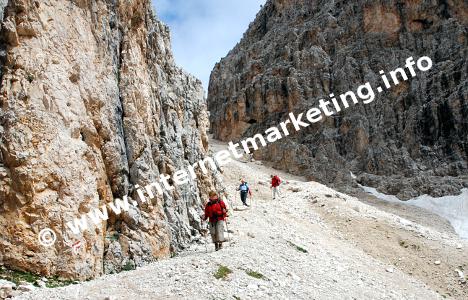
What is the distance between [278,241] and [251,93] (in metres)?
58.7

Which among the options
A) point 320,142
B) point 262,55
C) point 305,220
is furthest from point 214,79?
point 305,220

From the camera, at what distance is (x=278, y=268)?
16844 mm

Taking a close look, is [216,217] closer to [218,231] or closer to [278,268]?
[218,231]

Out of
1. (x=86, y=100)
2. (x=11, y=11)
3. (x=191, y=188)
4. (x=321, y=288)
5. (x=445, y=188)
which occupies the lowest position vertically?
(x=445, y=188)

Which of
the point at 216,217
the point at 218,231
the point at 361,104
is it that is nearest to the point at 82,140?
the point at 216,217

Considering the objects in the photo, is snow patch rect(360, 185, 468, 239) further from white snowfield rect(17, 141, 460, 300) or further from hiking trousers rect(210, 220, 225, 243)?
hiking trousers rect(210, 220, 225, 243)

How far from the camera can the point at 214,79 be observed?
98.2 meters

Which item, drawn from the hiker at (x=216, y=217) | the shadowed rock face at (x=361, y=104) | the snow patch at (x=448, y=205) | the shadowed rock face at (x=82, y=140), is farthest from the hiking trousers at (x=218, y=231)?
the shadowed rock face at (x=361, y=104)

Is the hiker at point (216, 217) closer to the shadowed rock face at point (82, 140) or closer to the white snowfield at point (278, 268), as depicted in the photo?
the white snowfield at point (278, 268)

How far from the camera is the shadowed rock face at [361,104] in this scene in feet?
184

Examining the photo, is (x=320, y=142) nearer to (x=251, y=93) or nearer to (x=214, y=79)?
(x=251, y=93)

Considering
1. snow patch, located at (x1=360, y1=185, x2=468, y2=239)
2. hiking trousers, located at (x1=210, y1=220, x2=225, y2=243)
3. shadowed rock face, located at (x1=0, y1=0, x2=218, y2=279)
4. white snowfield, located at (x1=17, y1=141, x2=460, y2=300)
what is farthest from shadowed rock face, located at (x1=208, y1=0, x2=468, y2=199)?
hiking trousers, located at (x1=210, y1=220, x2=225, y2=243)

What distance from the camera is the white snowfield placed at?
1293cm

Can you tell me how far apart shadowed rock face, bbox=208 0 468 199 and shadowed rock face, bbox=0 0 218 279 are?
3676 centimetres
